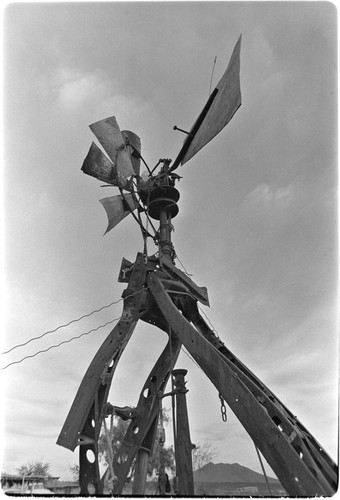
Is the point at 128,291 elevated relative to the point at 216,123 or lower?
lower

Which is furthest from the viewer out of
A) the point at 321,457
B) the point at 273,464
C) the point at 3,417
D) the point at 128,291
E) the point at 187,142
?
the point at 187,142

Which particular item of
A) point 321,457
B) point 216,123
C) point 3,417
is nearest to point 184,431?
point 321,457

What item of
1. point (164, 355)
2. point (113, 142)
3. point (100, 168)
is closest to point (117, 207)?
point (100, 168)

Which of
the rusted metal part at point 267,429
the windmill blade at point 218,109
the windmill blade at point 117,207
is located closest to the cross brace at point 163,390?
the rusted metal part at point 267,429

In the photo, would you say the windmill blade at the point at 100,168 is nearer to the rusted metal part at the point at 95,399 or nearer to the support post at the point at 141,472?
the rusted metal part at the point at 95,399

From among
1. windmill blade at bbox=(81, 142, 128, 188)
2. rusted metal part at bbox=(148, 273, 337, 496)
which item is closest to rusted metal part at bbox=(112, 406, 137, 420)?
rusted metal part at bbox=(148, 273, 337, 496)

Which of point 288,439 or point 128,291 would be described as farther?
point 128,291

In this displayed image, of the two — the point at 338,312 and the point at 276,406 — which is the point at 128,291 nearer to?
the point at 276,406

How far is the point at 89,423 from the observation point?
4.89 m

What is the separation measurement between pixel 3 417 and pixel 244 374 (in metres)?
3.05

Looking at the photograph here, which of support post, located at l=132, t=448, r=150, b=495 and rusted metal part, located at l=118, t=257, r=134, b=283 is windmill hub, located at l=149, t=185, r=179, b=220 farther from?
support post, located at l=132, t=448, r=150, b=495

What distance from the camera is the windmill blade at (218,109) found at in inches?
210

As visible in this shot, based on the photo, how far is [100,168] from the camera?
21.8 feet

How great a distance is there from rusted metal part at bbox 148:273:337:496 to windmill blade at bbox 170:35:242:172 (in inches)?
125
